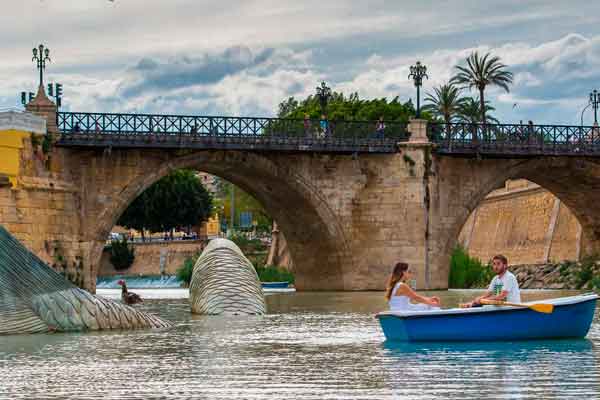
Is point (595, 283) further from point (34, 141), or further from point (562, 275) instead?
point (34, 141)

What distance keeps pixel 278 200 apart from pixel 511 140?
8.33 m

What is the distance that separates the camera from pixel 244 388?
12.2 meters

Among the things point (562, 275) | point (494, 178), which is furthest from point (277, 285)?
point (494, 178)

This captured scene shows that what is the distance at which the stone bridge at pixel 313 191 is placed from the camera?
36656 mm

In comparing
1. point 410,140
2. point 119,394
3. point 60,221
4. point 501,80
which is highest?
point 501,80

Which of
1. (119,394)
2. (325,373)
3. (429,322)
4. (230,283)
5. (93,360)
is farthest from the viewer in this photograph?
(230,283)

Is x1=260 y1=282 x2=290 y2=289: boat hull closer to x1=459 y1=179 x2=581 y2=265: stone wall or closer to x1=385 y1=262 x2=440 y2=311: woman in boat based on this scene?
x1=459 y1=179 x2=581 y2=265: stone wall

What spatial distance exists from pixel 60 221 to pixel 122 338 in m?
19.5

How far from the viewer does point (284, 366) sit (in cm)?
1416

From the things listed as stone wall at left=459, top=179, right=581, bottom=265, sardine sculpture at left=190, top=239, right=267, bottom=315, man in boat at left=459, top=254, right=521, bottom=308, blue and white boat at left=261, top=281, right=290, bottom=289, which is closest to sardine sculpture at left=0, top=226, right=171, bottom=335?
sardine sculpture at left=190, top=239, right=267, bottom=315

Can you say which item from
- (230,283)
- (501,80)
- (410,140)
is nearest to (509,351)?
(230,283)

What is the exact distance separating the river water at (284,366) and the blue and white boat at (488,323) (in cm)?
24

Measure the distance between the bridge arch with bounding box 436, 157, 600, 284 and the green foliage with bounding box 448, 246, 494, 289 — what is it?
2807mm

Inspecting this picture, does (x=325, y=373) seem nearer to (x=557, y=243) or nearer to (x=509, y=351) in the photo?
(x=509, y=351)
